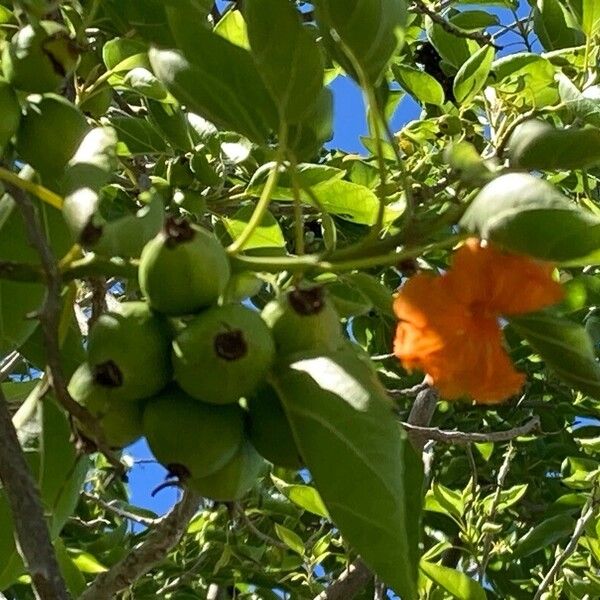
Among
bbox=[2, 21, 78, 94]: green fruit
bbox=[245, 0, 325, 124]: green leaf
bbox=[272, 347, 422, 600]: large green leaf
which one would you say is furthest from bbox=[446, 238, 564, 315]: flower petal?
bbox=[2, 21, 78, 94]: green fruit

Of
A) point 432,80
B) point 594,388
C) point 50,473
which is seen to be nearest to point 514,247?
point 594,388

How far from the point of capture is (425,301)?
975mm

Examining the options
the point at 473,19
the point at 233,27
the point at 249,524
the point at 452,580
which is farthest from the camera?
the point at 473,19

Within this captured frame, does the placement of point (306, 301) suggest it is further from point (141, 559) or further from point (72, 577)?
point (72, 577)

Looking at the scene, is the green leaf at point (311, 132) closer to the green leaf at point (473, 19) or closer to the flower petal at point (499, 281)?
the flower petal at point (499, 281)

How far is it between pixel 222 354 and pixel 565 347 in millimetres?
304

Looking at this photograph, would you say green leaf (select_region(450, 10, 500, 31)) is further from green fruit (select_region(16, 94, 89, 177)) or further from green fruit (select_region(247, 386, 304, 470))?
green fruit (select_region(247, 386, 304, 470))

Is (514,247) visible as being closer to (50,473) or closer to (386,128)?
(386,128)

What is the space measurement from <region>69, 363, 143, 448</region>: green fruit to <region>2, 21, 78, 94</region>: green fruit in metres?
0.43

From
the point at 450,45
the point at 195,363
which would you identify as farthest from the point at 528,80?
the point at 195,363

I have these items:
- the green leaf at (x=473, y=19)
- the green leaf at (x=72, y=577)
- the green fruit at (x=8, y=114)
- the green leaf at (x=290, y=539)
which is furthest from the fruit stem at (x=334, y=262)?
the green leaf at (x=473, y=19)

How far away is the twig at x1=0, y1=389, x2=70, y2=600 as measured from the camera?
82 centimetres

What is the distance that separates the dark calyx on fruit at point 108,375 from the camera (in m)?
0.96

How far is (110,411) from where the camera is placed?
1.00m
